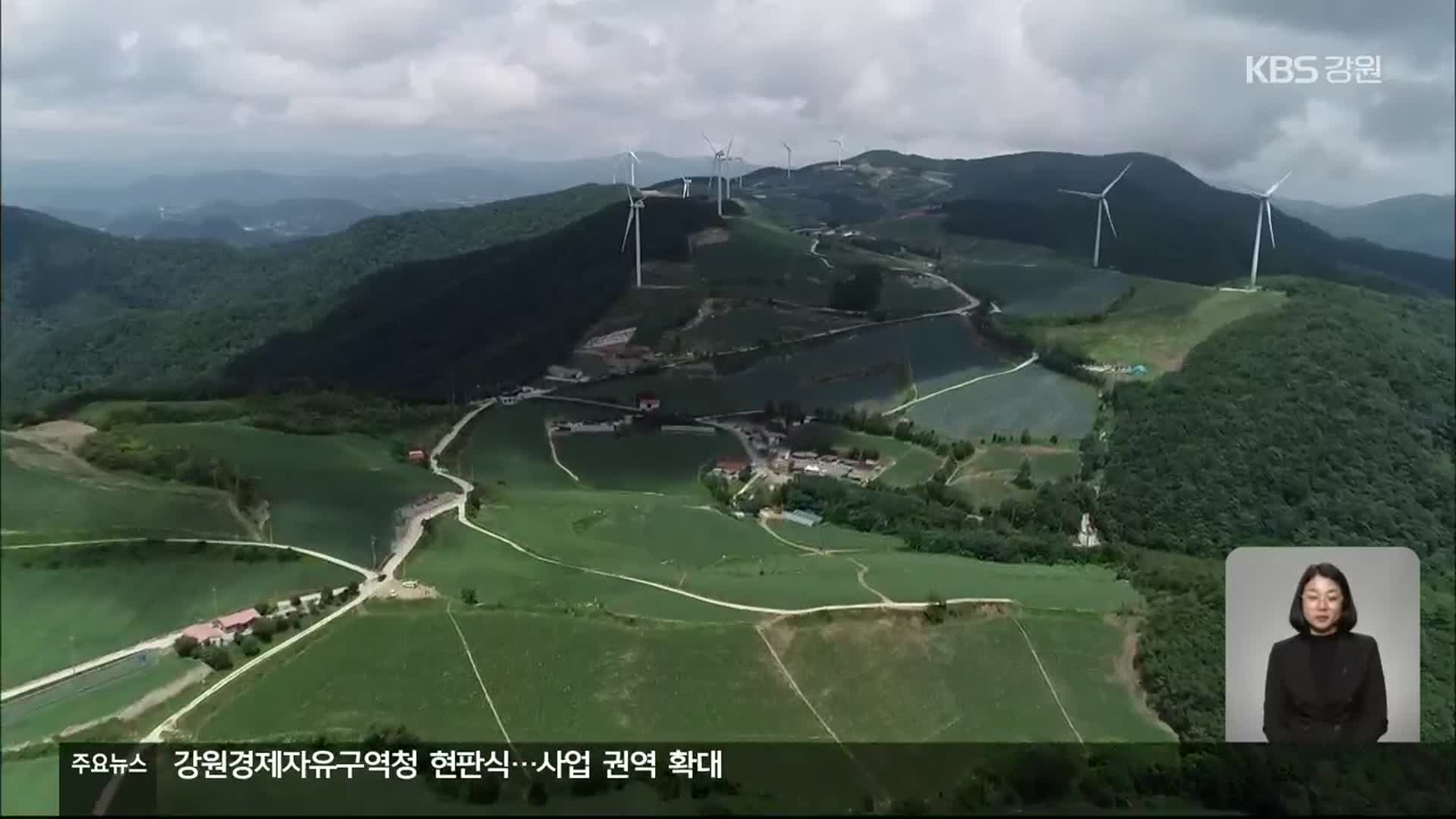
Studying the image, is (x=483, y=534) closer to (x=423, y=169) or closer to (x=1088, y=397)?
(x=1088, y=397)

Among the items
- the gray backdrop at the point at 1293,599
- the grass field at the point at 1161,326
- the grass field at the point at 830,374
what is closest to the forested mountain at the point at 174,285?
the grass field at the point at 830,374

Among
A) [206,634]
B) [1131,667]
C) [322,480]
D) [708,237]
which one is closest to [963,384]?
[1131,667]

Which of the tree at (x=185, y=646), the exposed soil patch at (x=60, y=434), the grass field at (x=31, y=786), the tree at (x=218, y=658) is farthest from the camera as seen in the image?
the exposed soil patch at (x=60, y=434)

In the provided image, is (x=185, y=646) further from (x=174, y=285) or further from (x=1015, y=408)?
(x=174, y=285)

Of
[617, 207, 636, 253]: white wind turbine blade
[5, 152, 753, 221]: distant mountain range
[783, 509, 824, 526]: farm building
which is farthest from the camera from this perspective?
[5, 152, 753, 221]: distant mountain range

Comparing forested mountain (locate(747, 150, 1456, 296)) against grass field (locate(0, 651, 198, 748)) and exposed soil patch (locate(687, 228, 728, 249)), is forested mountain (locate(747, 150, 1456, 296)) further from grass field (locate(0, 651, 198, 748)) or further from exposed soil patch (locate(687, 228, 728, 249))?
grass field (locate(0, 651, 198, 748))

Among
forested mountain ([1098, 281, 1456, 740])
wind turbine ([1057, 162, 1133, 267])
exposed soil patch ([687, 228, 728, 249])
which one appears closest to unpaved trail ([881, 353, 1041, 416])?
forested mountain ([1098, 281, 1456, 740])

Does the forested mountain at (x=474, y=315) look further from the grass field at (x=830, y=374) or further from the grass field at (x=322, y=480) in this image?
the grass field at (x=322, y=480)

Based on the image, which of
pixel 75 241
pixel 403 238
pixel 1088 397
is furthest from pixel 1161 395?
pixel 75 241
